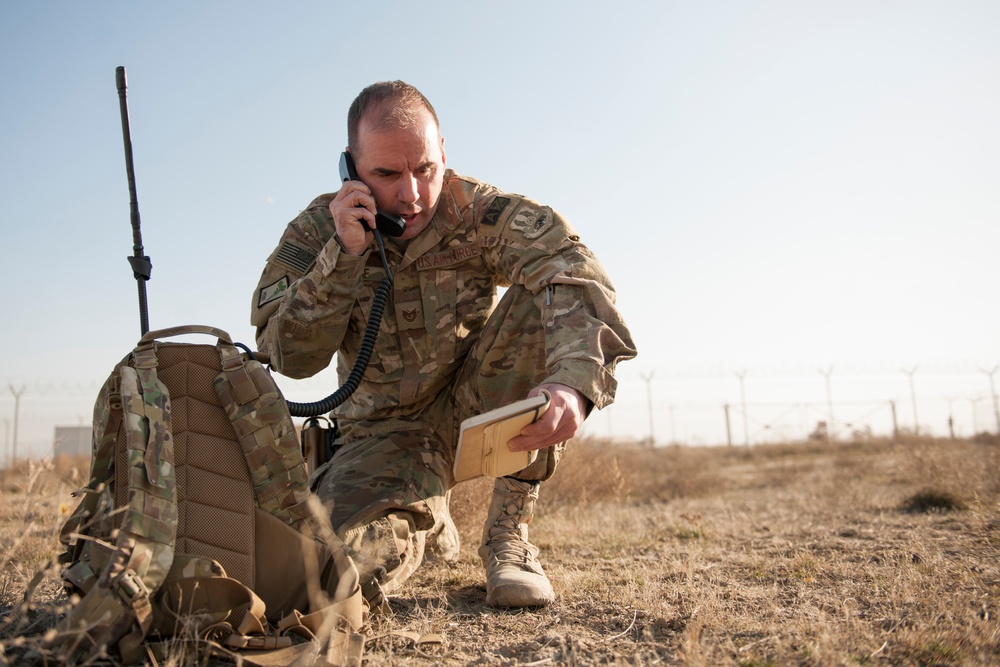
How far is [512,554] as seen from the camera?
2744 millimetres

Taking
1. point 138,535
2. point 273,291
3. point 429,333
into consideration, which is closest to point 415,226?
point 429,333

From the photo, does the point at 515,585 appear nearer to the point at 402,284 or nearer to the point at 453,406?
the point at 453,406

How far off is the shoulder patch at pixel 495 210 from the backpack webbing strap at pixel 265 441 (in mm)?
1329

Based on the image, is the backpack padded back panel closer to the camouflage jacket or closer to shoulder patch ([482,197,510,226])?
the camouflage jacket

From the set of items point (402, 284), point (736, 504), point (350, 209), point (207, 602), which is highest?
point (350, 209)

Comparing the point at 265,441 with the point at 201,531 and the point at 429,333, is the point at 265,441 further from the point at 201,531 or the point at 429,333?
the point at 429,333

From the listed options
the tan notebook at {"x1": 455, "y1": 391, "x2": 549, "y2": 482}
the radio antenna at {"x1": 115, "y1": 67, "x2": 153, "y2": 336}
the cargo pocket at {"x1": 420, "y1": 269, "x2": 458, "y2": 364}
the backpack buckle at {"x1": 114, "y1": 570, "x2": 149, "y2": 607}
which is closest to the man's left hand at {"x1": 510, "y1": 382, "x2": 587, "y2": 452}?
the tan notebook at {"x1": 455, "y1": 391, "x2": 549, "y2": 482}

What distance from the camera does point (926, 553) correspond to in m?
3.05

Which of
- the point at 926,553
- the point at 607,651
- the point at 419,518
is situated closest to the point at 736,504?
the point at 926,553

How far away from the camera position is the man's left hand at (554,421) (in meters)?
2.18

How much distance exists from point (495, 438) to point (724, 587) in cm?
116

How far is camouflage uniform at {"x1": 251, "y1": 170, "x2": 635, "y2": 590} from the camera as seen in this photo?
2.64m

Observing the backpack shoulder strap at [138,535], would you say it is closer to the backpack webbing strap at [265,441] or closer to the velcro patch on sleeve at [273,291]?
the backpack webbing strap at [265,441]

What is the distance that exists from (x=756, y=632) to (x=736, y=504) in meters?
3.82
